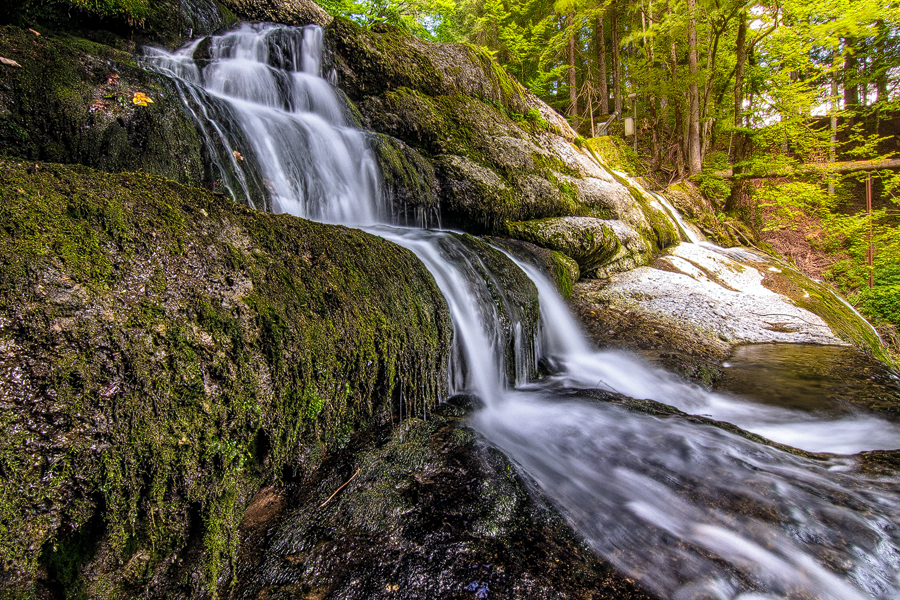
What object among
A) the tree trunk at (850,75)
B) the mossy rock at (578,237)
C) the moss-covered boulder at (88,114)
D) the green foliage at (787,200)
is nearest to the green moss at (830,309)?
the mossy rock at (578,237)

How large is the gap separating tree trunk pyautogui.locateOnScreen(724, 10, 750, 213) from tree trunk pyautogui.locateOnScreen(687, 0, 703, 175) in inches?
37.1

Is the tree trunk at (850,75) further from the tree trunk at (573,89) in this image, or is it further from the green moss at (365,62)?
the green moss at (365,62)

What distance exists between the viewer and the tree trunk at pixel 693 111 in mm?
11321

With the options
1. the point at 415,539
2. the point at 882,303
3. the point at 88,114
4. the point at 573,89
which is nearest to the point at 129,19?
the point at 88,114

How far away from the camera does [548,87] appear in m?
19.1

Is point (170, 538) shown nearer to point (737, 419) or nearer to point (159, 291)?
point (159, 291)

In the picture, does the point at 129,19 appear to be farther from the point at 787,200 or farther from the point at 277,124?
the point at 787,200

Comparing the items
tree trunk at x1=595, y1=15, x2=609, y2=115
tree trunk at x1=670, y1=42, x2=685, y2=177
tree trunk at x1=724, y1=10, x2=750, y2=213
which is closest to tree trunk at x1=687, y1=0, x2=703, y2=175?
tree trunk at x1=670, y1=42, x2=685, y2=177

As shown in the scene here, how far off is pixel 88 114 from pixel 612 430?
15.3ft

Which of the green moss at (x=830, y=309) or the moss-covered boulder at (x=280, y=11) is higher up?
the moss-covered boulder at (x=280, y=11)

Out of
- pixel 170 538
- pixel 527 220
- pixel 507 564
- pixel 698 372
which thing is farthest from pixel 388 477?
pixel 527 220

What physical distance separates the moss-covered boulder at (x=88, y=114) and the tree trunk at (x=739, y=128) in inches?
517

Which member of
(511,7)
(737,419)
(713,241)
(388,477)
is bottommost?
(737,419)

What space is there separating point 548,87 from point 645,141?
657cm
